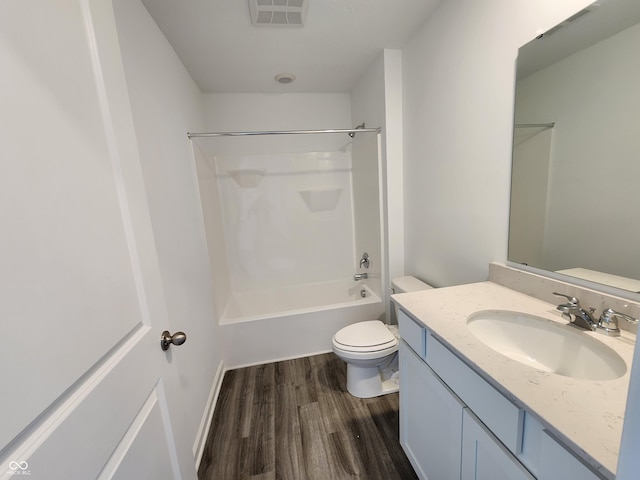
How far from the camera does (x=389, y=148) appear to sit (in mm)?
1979

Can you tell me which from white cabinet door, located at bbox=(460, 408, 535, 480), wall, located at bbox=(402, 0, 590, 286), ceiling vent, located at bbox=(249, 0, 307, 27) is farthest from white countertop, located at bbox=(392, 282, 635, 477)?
ceiling vent, located at bbox=(249, 0, 307, 27)

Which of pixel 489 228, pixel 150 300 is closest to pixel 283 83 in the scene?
pixel 489 228

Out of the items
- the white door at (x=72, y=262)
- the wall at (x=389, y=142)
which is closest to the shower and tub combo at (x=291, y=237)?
the wall at (x=389, y=142)

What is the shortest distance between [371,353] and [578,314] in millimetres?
1049

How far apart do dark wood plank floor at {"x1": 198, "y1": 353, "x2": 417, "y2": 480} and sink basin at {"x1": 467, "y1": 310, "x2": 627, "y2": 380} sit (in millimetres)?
867

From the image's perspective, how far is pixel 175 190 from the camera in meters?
1.53

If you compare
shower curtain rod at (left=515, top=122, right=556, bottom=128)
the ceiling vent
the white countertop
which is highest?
the ceiling vent

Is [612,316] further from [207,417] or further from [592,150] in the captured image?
[207,417]

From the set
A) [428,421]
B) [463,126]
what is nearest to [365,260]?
[463,126]

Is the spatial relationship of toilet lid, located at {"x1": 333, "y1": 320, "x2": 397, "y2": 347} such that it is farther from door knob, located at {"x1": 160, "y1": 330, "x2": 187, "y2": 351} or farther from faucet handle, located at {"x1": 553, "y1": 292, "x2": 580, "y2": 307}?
door knob, located at {"x1": 160, "y1": 330, "x2": 187, "y2": 351}

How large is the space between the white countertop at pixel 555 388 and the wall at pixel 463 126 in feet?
1.56

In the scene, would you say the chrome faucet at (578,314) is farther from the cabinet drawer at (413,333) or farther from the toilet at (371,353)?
the toilet at (371,353)

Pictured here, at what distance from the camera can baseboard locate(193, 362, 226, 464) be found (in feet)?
4.66

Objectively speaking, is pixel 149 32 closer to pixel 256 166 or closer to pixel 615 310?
pixel 256 166
